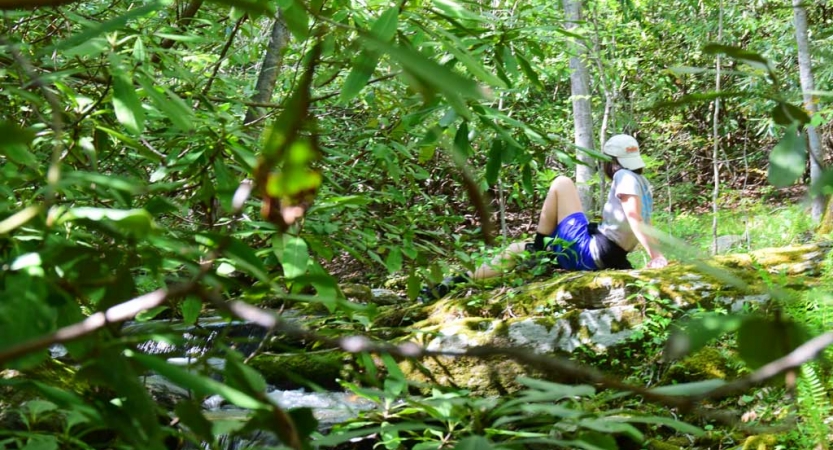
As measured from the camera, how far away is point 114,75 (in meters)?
1.39

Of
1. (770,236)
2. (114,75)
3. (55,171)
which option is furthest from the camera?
(770,236)

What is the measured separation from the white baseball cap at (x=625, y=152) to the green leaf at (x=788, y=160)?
493 cm

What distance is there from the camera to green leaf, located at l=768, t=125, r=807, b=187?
54 centimetres

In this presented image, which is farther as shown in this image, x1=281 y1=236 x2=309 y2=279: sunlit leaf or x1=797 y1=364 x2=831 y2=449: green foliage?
x1=797 y1=364 x2=831 y2=449: green foliage

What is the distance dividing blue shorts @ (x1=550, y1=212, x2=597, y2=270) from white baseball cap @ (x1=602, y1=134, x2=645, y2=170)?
1.72ft

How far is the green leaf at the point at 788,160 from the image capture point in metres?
0.54

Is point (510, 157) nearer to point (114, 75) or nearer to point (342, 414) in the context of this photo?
point (114, 75)

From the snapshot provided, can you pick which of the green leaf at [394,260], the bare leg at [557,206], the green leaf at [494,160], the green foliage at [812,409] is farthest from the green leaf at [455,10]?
the bare leg at [557,206]

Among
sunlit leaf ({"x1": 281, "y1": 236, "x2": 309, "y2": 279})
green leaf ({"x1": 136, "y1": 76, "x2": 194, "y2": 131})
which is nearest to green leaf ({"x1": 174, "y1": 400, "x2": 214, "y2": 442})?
sunlit leaf ({"x1": 281, "y1": 236, "x2": 309, "y2": 279})

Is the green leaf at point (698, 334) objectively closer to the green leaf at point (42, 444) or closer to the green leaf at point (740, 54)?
the green leaf at point (740, 54)

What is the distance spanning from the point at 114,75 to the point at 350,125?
3976 mm

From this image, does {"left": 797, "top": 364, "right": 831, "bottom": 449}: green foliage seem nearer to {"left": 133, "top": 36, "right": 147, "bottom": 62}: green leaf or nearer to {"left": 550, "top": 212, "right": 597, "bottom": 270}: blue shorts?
{"left": 550, "top": 212, "right": 597, "bottom": 270}: blue shorts

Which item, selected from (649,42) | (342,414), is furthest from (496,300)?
(649,42)

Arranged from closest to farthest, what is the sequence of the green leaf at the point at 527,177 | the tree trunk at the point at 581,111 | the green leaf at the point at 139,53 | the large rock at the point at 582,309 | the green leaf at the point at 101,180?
1. the green leaf at the point at 101,180
2. the green leaf at the point at 139,53
3. the green leaf at the point at 527,177
4. the large rock at the point at 582,309
5. the tree trunk at the point at 581,111
